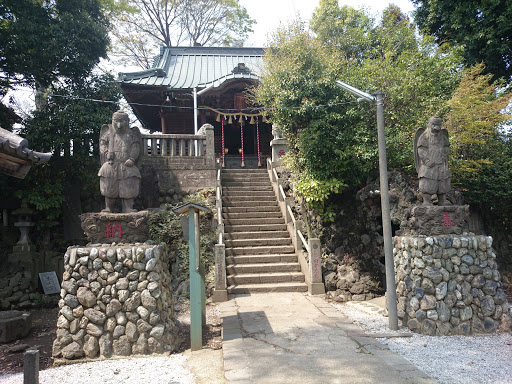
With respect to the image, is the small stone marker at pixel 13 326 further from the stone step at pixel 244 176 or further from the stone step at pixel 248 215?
the stone step at pixel 244 176

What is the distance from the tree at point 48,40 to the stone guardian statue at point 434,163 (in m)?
10.9

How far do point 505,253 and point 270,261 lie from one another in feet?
25.4

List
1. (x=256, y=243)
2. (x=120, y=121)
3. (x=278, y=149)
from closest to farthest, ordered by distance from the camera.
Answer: (x=120, y=121), (x=256, y=243), (x=278, y=149)

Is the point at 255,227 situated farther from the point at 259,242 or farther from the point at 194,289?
the point at 194,289

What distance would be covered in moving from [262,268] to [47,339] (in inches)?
199

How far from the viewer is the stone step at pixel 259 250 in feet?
31.5

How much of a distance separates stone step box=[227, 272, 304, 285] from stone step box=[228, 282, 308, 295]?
145mm

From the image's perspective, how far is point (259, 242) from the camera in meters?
10.0

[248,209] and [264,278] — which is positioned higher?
[248,209]

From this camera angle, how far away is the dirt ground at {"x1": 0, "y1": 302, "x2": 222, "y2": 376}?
5590 mm

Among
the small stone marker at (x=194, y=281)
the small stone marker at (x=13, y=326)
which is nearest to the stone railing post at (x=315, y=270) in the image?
the small stone marker at (x=194, y=281)

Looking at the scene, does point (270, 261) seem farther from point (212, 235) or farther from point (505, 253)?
point (505, 253)

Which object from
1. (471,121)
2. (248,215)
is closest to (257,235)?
(248,215)

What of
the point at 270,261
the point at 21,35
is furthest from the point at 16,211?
the point at 270,261
